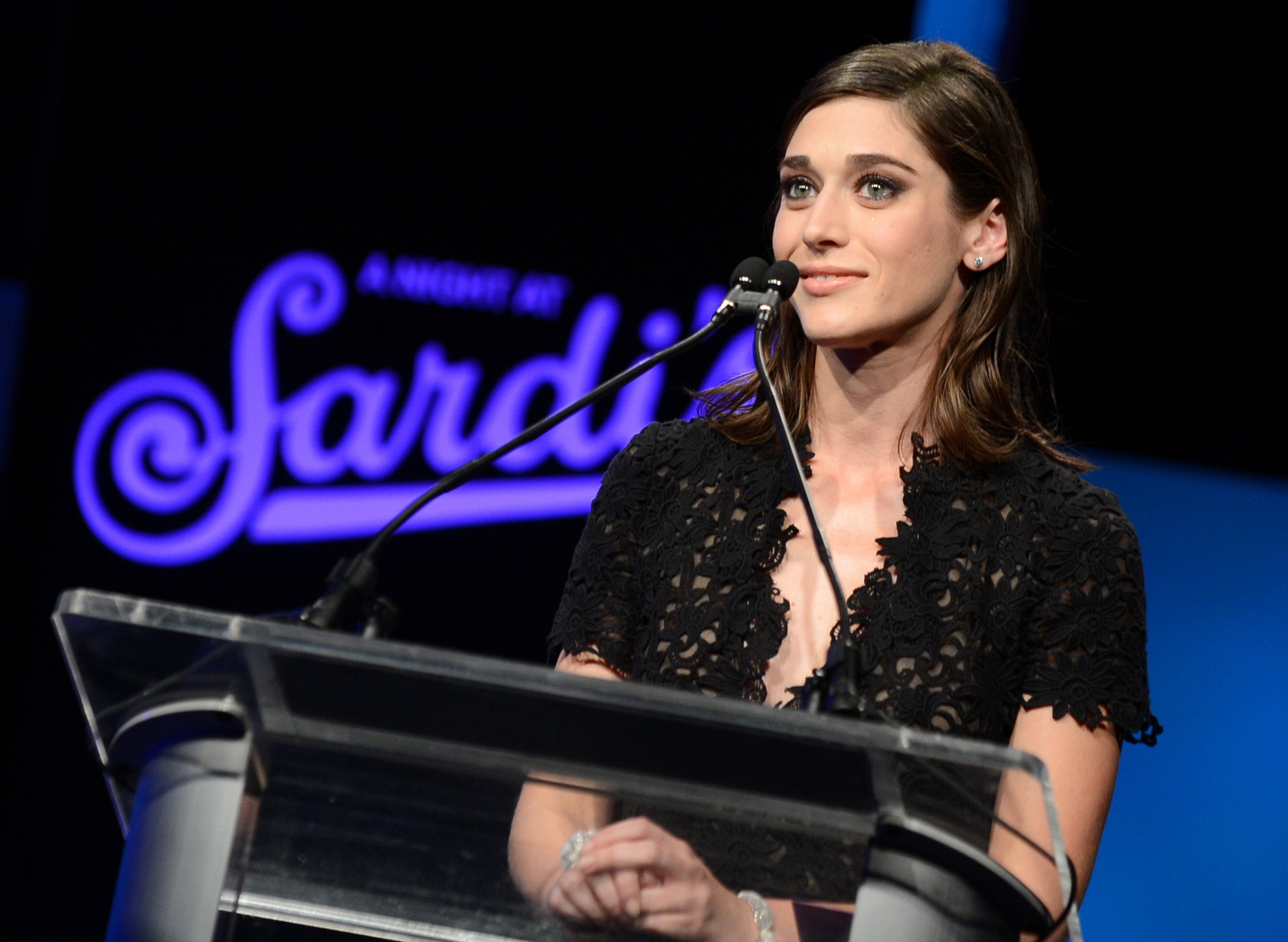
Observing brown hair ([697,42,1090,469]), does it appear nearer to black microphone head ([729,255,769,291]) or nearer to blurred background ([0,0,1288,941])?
black microphone head ([729,255,769,291])

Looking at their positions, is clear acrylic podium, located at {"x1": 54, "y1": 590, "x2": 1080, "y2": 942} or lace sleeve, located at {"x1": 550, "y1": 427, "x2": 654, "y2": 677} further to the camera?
lace sleeve, located at {"x1": 550, "y1": 427, "x2": 654, "y2": 677}

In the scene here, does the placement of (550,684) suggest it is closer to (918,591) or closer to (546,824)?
(546,824)

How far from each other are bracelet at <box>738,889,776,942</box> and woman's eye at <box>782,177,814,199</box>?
3.58ft

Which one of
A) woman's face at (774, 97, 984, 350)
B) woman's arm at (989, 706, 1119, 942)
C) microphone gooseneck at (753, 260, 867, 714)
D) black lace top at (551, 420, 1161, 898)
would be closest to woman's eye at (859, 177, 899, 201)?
woman's face at (774, 97, 984, 350)

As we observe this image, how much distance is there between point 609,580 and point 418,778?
840mm

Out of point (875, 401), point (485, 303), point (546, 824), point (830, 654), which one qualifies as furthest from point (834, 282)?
point (485, 303)

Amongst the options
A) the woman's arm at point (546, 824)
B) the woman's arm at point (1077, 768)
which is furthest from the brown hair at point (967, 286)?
the woman's arm at point (546, 824)

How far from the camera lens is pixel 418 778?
0.99 metres

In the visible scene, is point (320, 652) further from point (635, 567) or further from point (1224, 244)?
point (1224, 244)

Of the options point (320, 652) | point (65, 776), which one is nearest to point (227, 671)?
point (320, 652)

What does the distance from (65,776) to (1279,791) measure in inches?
118

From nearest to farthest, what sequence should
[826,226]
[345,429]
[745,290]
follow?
[745,290] < [826,226] < [345,429]

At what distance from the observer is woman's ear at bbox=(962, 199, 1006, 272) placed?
1.91 metres

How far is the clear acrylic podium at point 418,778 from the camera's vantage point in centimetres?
91
